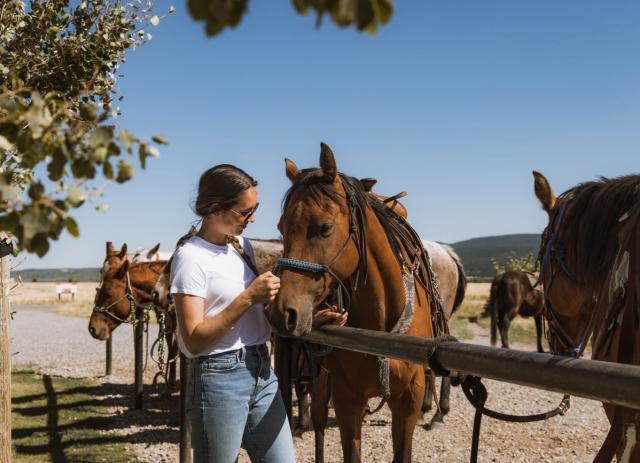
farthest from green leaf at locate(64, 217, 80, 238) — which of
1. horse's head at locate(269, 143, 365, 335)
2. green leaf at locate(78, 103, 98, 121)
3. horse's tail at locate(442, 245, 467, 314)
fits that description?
horse's tail at locate(442, 245, 467, 314)

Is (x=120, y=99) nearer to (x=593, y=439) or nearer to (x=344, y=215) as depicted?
(x=344, y=215)

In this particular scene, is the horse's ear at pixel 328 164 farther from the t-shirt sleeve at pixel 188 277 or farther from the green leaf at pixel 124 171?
the green leaf at pixel 124 171

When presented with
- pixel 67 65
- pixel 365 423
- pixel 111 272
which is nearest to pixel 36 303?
pixel 111 272

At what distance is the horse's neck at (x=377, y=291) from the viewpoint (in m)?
3.45

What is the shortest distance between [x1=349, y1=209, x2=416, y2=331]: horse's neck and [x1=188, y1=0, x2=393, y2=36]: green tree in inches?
107

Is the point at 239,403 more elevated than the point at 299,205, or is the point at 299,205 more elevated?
the point at 299,205

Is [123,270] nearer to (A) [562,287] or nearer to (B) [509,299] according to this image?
(A) [562,287]

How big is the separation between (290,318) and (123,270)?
664 centimetres

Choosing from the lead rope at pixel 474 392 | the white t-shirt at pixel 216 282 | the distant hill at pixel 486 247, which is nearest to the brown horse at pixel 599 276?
the lead rope at pixel 474 392

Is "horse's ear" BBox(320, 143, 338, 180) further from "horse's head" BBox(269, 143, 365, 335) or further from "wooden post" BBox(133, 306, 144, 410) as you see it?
"wooden post" BBox(133, 306, 144, 410)

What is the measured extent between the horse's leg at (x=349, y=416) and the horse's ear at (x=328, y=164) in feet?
4.25

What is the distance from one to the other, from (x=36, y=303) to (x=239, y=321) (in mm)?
42958

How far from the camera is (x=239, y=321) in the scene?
275cm

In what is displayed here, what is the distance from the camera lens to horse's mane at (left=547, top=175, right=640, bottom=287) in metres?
3.17
